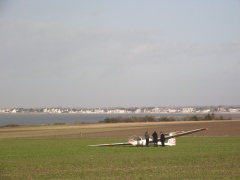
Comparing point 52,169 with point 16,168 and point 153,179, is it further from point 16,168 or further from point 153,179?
point 153,179

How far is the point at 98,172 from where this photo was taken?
15.9m

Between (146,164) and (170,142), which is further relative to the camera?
(170,142)

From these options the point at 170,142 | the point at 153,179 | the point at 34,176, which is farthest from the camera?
the point at 170,142

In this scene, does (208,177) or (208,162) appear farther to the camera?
(208,162)

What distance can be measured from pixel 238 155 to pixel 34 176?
10.5 metres

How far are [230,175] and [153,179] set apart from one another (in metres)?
2.71

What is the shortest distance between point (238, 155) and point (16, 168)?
10.6 metres

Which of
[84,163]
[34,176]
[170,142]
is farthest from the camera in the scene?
[170,142]

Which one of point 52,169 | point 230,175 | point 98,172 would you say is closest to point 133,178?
point 98,172

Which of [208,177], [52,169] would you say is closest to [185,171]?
[208,177]

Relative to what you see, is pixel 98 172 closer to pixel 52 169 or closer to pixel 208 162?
pixel 52 169

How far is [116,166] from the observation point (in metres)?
17.6

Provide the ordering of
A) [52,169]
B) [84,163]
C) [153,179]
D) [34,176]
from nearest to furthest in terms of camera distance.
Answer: [153,179] < [34,176] < [52,169] < [84,163]

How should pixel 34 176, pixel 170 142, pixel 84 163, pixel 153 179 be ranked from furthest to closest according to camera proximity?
1. pixel 170 142
2. pixel 84 163
3. pixel 34 176
4. pixel 153 179
